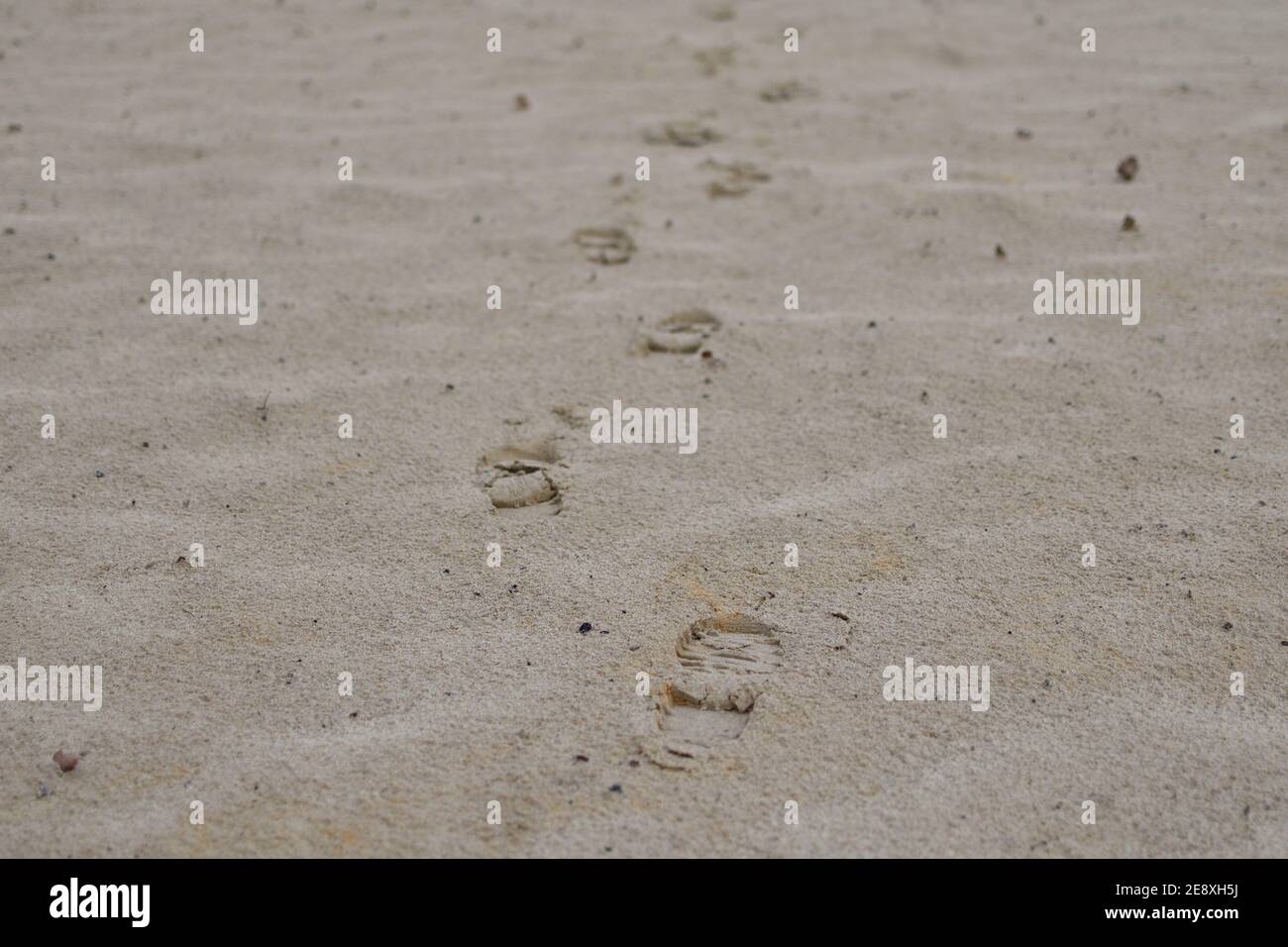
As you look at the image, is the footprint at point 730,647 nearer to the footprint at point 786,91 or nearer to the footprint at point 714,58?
the footprint at point 786,91

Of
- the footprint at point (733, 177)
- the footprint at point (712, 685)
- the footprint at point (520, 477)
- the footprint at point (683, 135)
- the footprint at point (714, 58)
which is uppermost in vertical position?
the footprint at point (714, 58)

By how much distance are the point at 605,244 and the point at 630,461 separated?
40.5 inches

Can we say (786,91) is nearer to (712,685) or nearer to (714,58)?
(714,58)

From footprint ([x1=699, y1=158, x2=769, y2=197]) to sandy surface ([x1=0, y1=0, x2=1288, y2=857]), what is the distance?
0.15 ft

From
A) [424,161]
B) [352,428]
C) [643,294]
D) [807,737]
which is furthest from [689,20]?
[807,737]

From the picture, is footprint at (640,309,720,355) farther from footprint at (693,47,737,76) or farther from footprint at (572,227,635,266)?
footprint at (693,47,737,76)

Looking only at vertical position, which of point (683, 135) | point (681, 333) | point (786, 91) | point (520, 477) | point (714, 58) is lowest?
point (520, 477)

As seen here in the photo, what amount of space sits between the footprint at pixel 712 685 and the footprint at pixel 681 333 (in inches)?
36.5

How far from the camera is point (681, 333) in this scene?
8.63ft

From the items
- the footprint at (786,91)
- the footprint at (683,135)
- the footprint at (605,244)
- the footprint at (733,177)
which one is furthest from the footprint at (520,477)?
the footprint at (786,91)

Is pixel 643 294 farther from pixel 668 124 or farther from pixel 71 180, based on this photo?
pixel 71 180

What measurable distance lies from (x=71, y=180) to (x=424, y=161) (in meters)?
0.99

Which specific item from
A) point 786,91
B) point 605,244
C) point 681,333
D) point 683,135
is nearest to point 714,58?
point 786,91

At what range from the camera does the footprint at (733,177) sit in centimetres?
332
